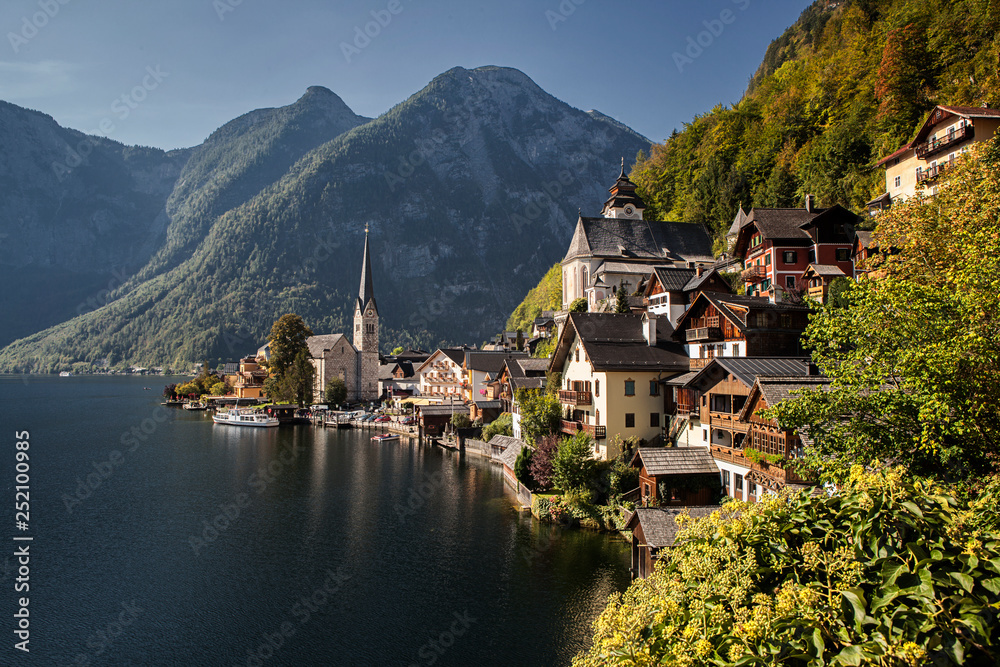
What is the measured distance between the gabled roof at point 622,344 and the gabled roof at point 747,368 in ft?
17.2

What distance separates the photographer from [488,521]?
37.4m

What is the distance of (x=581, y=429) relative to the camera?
1563 inches

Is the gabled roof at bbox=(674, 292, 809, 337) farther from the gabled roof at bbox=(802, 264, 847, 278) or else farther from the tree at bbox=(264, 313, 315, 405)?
the tree at bbox=(264, 313, 315, 405)

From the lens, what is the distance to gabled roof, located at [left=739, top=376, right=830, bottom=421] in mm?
23906

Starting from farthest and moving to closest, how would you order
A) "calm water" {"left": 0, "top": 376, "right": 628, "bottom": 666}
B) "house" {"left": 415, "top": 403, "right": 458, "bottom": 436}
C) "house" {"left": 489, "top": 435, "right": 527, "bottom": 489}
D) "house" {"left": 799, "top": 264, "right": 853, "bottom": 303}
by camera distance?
"house" {"left": 415, "top": 403, "right": 458, "bottom": 436}
"house" {"left": 489, "top": 435, "right": 527, "bottom": 489}
"house" {"left": 799, "top": 264, "right": 853, "bottom": 303}
"calm water" {"left": 0, "top": 376, "right": 628, "bottom": 666}

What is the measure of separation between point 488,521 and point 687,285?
85.4 feet

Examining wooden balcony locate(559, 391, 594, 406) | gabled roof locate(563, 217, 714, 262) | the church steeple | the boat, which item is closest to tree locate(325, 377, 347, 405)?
the boat

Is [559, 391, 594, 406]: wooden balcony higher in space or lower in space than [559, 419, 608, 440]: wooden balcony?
higher

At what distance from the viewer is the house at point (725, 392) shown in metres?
28.9

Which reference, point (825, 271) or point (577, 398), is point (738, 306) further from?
point (825, 271)

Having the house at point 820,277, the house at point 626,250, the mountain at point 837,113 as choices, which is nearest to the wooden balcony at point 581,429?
the house at point 820,277

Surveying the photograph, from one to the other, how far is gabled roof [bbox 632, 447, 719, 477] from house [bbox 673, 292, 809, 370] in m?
6.98

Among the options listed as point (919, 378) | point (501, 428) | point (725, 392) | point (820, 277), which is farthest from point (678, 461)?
point (501, 428)

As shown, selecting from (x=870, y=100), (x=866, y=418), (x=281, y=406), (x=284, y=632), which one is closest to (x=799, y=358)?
(x=866, y=418)
